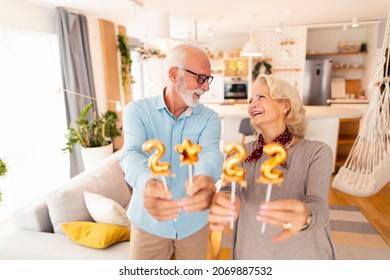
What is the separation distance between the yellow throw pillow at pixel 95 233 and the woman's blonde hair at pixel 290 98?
2.97 ft

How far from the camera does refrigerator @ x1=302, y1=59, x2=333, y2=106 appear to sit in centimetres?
495

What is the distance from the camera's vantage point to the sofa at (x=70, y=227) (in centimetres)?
114

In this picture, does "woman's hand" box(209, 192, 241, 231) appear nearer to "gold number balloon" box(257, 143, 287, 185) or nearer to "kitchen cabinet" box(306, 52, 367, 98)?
"gold number balloon" box(257, 143, 287, 185)

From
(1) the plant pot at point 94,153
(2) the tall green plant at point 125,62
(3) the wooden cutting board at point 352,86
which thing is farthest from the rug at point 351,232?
(3) the wooden cutting board at point 352,86

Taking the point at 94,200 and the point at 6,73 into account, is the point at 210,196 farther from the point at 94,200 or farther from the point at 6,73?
the point at 6,73

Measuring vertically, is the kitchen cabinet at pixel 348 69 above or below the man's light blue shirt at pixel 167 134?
above

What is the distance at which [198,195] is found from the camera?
0.48 m

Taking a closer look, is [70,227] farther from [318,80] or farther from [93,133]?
[318,80]

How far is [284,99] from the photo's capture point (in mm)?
646

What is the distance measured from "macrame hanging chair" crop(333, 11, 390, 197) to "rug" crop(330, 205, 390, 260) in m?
0.44

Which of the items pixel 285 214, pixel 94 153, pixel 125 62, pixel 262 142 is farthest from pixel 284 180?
pixel 125 62

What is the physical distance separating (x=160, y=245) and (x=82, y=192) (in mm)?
763

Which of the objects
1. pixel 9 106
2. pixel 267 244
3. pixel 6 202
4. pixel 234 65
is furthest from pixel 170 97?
pixel 234 65

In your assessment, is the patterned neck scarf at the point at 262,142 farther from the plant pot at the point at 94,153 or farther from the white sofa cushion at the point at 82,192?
the plant pot at the point at 94,153
